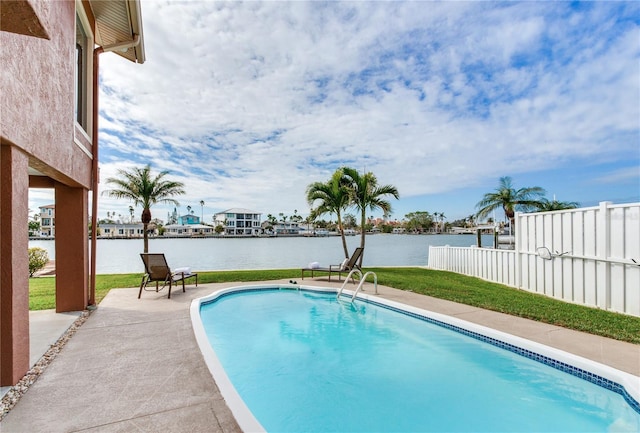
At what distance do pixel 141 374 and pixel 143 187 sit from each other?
1427 centimetres

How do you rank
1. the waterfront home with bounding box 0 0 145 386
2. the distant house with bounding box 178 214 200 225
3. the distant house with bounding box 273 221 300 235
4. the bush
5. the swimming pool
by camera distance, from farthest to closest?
the distant house with bounding box 178 214 200 225, the distant house with bounding box 273 221 300 235, the bush, the swimming pool, the waterfront home with bounding box 0 0 145 386

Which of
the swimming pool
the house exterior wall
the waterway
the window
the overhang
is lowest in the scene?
the waterway

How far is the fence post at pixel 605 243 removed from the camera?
21.7ft

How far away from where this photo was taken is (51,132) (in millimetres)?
4254

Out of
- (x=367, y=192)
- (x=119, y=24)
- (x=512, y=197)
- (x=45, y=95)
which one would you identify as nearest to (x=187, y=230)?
(x=367, y=192)

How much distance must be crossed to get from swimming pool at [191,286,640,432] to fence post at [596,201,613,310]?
3493mm

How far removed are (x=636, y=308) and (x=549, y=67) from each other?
9.85 m

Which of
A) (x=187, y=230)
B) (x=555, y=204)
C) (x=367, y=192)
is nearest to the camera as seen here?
(x=367, y=192)

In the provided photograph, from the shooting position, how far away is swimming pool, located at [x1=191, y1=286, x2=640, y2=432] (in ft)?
11.4

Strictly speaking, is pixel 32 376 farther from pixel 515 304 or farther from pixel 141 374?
pixel 515 304

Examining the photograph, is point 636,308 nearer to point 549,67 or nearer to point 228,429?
point 228,429

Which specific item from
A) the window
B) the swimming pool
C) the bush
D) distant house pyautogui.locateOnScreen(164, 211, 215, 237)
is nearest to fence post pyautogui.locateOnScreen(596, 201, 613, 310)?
the swimming pool

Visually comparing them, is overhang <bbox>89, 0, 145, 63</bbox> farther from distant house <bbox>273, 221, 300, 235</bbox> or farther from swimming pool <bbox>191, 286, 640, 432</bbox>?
distant house <bbox>273, 221, 300, 235</bbox>

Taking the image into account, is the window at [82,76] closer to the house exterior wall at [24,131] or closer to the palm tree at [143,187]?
the house exterior wall at [24,131]
